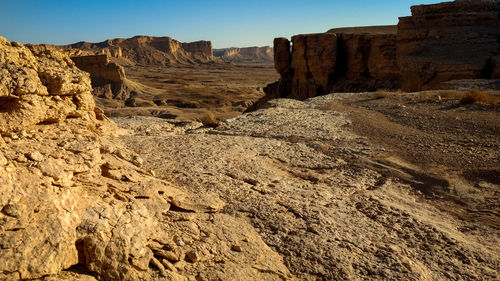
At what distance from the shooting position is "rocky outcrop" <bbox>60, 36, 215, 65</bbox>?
82625 millimetres

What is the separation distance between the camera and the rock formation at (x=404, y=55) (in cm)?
1789

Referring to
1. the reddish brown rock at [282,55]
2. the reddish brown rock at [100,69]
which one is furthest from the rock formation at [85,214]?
the reddish brown rock at [100,69]

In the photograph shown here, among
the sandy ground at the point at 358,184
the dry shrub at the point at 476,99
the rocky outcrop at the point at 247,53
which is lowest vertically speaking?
the sandy ground at the point at 358,184

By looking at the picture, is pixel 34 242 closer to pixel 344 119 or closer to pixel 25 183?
pixel 25 183

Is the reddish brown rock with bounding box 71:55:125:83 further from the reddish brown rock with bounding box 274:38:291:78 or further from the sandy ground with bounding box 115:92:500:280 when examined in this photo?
the sandy ground with bounding box 115:92:500:280

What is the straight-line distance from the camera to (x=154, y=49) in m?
89.1

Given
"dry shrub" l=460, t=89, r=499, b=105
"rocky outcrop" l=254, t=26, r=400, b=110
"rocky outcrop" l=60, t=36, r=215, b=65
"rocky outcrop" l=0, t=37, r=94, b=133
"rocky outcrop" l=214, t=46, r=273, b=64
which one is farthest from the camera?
"rocky outcrop" l=214, t=46, r=273, b=64

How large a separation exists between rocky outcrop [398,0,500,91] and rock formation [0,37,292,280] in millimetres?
17083

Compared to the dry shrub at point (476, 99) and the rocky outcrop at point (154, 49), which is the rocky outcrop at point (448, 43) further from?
the rocky outcrop at point (154, 49)

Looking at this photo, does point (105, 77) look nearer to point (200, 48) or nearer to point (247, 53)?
point (200, 48)

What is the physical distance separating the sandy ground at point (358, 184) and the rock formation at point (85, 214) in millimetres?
406

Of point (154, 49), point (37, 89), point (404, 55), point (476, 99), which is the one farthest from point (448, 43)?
point (154, 49)

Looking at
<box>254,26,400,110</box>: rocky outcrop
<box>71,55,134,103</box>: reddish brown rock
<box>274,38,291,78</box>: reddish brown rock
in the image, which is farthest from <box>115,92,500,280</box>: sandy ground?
<box>71,55,134,103</box>: reddish brown rock

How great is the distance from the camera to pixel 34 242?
2254 millimetres
